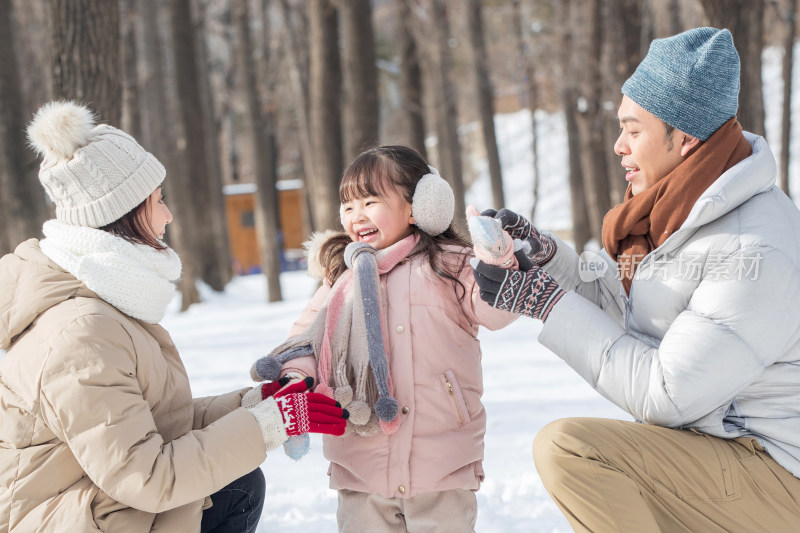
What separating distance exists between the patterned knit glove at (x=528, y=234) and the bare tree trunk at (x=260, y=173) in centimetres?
985

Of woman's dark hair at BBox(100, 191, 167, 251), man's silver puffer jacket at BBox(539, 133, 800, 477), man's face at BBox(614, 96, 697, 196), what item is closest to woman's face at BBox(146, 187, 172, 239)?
woman's dark hair at BBox(100, 191, 167, 251)

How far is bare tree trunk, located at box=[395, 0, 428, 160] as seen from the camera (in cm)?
1367

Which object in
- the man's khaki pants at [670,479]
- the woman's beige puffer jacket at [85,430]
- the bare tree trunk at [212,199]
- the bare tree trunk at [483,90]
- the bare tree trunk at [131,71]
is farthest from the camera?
the bare tree trunk at [483,90]

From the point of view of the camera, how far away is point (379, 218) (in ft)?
9.32

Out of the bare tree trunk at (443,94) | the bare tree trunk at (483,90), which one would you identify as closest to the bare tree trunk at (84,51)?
the bare tree trunk at (483,90)

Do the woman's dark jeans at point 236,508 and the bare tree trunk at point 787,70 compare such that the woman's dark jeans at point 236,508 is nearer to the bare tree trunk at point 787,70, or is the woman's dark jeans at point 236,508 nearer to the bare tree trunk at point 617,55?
the bare tree trunk at point 617,55

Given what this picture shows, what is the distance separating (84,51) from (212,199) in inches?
372

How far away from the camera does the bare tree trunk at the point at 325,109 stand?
358 inches

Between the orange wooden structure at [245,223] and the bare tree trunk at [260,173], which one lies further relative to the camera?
Answer: the orange wooden structure at [245,223]

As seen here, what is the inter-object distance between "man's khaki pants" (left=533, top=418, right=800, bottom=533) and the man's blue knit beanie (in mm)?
948

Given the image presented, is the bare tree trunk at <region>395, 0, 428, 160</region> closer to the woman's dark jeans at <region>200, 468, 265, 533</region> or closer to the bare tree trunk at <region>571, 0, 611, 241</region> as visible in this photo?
the bare tree trunk at <region>571, 0, 611, 241</region>

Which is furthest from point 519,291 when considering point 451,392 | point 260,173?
point 260,173

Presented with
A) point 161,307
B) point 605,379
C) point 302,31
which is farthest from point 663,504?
point 302,31

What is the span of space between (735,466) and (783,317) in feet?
1.47
